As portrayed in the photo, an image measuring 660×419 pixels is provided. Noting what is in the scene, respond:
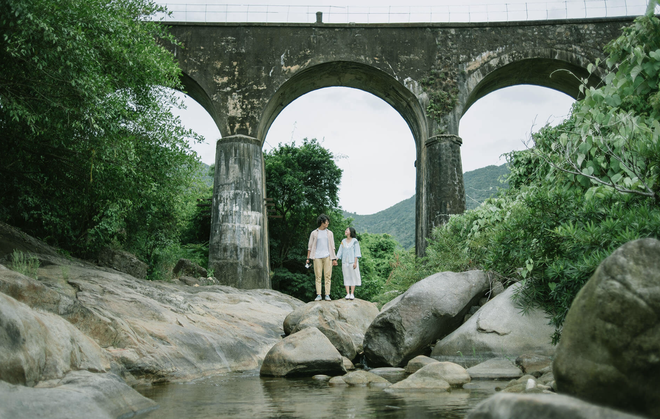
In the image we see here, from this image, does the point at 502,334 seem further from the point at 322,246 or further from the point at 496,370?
the point at 322,246

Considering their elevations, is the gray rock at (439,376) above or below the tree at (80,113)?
below

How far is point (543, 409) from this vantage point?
86.0 inches

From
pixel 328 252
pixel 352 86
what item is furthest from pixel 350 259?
pixel 352 86

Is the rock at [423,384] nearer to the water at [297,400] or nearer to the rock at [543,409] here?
the water at [297,400]

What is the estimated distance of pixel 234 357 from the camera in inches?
281

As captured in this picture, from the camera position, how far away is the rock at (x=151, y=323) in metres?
5.63

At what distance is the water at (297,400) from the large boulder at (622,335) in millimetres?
1368

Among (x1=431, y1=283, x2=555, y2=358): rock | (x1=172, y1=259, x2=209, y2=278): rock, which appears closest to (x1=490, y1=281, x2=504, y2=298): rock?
(x1=431, y1=283, x2=555, y2=358): rock

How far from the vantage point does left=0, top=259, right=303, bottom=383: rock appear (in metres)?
5.63

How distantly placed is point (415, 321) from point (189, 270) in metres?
9.91

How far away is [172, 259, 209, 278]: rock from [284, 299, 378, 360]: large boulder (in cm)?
652

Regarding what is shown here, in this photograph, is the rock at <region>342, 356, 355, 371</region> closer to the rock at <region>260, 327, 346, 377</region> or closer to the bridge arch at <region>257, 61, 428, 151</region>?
the rock at <region>260, 327, 346, 377</region>

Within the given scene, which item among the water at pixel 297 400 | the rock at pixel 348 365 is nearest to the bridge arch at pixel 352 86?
the rock at pixel 348 365

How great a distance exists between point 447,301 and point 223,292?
5.73 meters
